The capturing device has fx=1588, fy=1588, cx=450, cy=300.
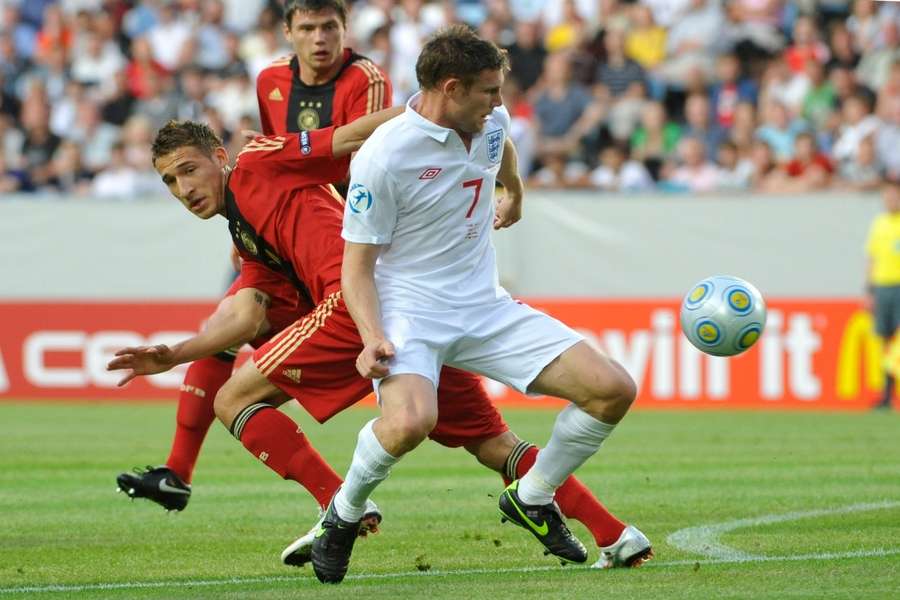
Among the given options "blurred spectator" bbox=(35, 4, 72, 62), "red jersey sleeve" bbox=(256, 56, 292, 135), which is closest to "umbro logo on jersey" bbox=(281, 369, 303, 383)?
"red jersey sleeve" bbox=(256, 56, 292, 135)

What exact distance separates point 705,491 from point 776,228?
8667 millimetres

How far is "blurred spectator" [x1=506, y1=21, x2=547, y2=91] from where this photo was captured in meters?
19.4

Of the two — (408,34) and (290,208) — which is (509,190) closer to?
(290,208)

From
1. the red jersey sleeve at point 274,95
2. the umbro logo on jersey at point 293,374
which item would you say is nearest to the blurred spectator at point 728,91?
the red jersey sleeve at point 274,95

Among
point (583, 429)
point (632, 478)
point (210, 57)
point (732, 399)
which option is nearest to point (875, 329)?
point (732, 399)

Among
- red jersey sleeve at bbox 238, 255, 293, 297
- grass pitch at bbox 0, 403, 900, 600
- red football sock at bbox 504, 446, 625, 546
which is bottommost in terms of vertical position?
grass pitch at bbox 0, 403, 900, 600

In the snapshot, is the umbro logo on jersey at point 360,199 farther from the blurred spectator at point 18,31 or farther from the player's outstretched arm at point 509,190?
the blurred spectator at point 18,31

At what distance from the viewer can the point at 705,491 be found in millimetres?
9000

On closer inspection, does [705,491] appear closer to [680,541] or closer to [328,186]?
[680,541]

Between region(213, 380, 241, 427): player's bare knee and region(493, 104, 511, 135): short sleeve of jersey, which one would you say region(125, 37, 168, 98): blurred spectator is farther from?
region(493, 104, 511, 135): short sleeve of jersey

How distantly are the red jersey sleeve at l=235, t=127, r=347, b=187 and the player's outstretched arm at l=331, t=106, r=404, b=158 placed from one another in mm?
55

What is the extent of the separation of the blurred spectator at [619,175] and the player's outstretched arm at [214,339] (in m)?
11.6

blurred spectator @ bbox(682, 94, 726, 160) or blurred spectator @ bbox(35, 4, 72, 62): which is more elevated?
blurred spectator @ bbox(35, 4, 72, 62)

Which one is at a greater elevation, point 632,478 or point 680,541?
point 680,541
